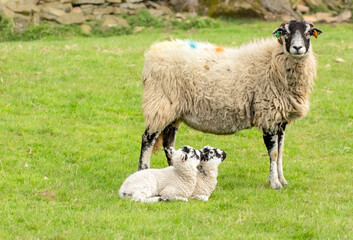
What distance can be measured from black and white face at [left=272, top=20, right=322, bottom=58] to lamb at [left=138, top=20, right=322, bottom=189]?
13 millimetres

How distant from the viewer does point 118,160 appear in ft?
32.3

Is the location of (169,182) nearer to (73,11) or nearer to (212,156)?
(212,156)

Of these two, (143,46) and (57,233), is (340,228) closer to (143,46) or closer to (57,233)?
(57,233)

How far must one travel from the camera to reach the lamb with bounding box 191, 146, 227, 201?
7863 millimetres

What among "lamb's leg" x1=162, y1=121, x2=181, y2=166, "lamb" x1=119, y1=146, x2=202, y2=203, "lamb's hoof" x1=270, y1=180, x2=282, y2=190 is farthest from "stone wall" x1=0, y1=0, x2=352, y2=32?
"lamb" x1=119, y1=146, x2=202, y2=203

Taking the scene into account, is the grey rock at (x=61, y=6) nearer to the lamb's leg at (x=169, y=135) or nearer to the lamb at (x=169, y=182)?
the lamb's leg at (x=169, y=135)

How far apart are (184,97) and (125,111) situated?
4.05m

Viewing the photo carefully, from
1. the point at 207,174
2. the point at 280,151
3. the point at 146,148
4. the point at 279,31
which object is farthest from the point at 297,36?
the point at 146,148

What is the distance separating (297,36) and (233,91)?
1.12 meters

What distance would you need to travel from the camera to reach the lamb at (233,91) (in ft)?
28.6

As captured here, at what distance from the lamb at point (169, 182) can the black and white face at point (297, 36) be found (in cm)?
198

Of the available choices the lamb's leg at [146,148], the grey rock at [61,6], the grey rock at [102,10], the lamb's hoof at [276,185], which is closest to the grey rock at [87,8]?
the grey rock at [102,10]

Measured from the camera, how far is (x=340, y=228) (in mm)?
6613

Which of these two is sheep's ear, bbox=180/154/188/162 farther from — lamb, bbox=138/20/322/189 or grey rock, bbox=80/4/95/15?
grey rock, bbox=80/4/95/15
